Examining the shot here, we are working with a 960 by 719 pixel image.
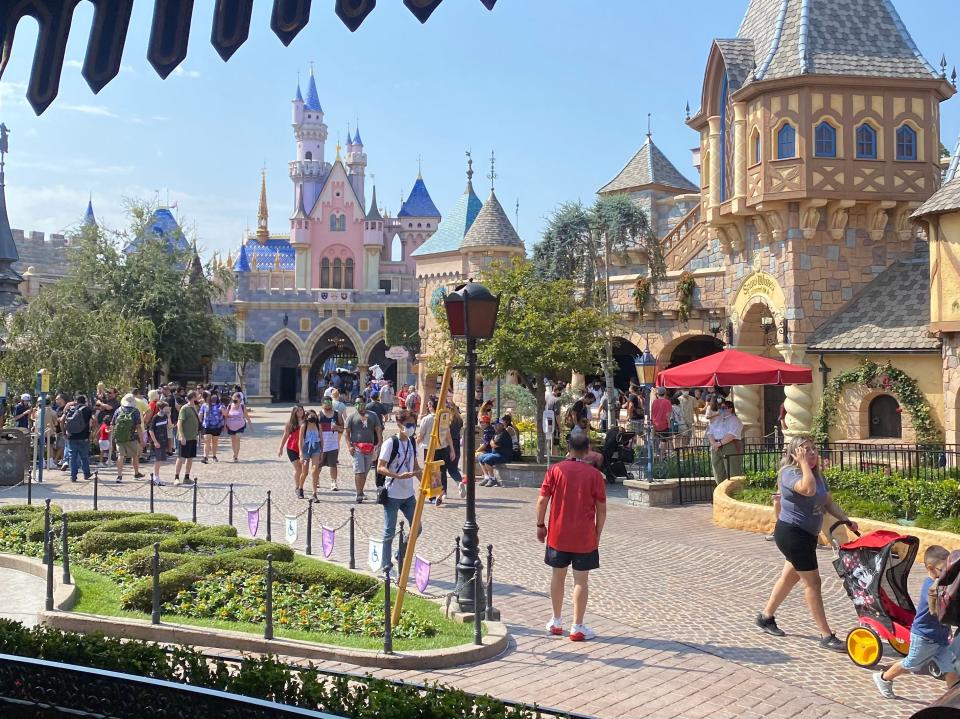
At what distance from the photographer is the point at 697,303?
2708 cm

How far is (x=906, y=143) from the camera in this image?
21281 millimetres

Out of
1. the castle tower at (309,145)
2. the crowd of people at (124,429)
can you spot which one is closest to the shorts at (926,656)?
the crowd of people at (124,429)

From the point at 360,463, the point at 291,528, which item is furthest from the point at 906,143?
the point at 291,528

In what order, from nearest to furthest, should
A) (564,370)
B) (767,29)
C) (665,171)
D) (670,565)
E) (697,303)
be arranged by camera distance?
(670,565) < (564,370) < (767,29) < (697,303) < (665,171)

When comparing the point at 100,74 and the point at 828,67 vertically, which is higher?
the point at 828,67

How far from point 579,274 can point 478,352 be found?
9.57 m

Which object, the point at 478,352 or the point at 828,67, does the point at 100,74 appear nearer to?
the point at 478,352

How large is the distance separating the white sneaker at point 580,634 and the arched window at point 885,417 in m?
14.0

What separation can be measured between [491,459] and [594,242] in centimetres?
1100

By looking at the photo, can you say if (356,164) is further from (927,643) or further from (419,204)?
(927,643)

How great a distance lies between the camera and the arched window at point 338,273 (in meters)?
65.9

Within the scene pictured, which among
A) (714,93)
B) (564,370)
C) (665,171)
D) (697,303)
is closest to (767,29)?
(714,93)

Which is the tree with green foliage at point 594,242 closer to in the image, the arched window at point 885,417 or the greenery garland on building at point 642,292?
the greenery garland on building at point 642,292

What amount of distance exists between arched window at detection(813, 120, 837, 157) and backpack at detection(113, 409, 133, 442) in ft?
48.0
